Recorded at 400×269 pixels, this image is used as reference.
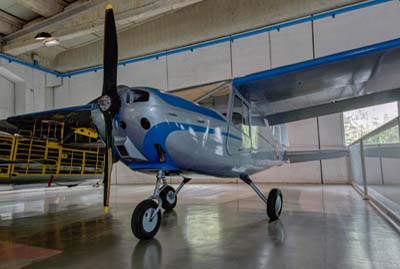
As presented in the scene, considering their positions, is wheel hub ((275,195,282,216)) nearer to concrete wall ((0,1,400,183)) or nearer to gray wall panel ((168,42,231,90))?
concrete wall ((0,1,400,183))

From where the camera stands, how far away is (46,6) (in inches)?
387

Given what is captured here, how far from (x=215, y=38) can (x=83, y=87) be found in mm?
7453

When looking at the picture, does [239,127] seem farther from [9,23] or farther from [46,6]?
[9,23]

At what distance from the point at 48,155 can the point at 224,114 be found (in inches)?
195

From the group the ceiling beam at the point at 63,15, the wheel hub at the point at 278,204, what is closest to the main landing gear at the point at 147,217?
the wheel hub at the point at 278,204

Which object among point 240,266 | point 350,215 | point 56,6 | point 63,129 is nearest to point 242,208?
point 350,215

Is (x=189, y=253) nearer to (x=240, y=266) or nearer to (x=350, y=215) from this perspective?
(x=240, y=266)

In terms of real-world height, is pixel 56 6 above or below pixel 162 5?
above

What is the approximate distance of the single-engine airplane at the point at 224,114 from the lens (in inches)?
113

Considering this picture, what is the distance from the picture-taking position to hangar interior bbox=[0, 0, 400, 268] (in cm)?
260

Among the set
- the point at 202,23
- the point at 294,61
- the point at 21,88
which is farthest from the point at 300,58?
the point at 21,88

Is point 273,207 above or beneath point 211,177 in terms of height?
beneath

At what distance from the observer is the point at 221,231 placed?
330 cm

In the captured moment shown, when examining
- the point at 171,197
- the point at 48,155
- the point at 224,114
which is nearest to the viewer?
the point at 224,114
